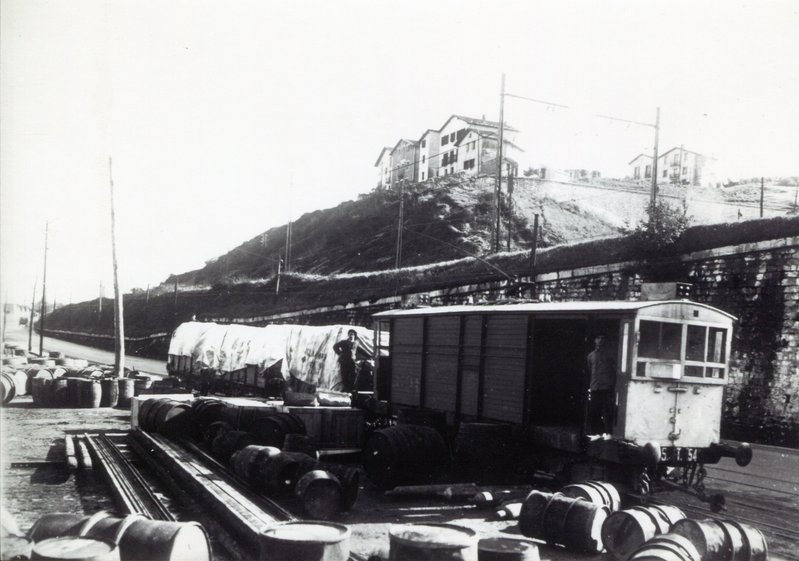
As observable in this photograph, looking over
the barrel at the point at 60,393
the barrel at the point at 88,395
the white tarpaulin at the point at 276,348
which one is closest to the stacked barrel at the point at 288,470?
the white tarpaulin at the point at 276,348

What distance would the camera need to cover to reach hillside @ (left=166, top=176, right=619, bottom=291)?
52656 millimetres

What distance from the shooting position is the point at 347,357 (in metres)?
19.4


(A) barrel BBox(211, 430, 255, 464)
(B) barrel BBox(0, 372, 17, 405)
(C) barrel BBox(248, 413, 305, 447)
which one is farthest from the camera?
(B) barrel BBox(0, 372, 17, 405)

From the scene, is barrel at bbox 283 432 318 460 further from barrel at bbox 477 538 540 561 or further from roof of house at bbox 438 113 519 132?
roof of house at bbox 438 113 519 132

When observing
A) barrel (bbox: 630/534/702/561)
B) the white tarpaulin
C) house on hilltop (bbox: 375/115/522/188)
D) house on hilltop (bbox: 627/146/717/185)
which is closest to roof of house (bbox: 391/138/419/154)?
house on hilltop (bbox: 375/115/522/188)

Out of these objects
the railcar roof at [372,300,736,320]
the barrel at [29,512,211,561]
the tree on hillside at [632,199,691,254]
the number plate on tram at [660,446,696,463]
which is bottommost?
the barrel at [29,512,211,561]

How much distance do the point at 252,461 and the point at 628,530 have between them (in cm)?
504

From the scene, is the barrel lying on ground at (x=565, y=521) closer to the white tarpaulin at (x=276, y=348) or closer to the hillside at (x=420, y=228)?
the white tarpaulin at (x=276, y=348)

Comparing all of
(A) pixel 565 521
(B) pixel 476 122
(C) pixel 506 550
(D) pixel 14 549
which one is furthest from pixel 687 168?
(D) pixel 14 549

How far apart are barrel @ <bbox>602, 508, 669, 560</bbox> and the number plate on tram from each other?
2.38 meters

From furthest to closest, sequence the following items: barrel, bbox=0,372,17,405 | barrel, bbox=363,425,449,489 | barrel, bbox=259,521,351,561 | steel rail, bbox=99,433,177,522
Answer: barrel, bbox=0,372,17,405, barrel, bbox=363,425,449,489, steel rail, bbox=99,433,177,522, barrel, bbox=259,521,351,561

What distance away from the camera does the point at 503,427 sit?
10.8 m

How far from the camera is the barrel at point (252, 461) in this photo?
373 inches

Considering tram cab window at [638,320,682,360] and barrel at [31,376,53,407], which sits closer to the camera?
tram cab window at [638,320,682,360]
